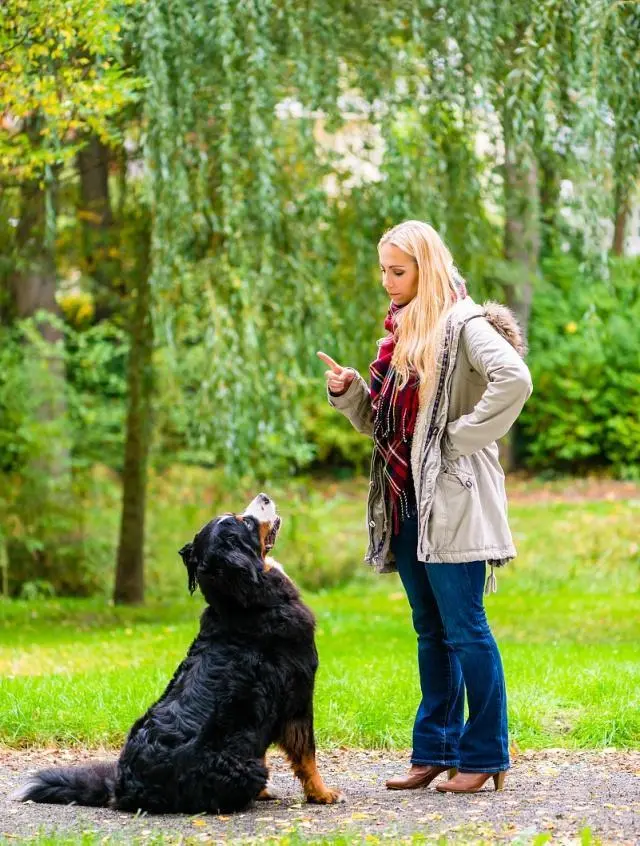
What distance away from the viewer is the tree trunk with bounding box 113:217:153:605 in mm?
10591

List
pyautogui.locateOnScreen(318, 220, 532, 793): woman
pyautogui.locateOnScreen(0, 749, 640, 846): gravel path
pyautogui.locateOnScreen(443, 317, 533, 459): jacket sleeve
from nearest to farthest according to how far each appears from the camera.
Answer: pyautogui.locateOnScreen(0, 749, 640, 846): gravel path, pyautogui.locateOnScreen(443, 317, 533, 459): jacket sleeve, pyautogui.locateOnScreen(318, 220, 532, 793): woman

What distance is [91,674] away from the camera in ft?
23.6

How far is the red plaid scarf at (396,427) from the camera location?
4527mm

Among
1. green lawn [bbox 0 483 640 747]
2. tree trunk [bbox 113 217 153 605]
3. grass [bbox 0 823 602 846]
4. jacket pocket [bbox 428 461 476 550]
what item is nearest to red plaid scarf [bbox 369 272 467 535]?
jacket pocket [bbox 428 461 476 550]

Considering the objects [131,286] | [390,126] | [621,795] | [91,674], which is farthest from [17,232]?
[621,795]

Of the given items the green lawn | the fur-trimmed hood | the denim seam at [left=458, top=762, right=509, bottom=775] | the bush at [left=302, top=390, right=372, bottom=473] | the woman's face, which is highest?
the woman's face

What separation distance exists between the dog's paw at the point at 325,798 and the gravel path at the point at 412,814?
0.04 metres

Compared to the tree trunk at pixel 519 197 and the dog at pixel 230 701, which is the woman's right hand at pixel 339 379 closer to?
the dog at pixel 230 701

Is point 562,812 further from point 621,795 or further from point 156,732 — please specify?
point 156,732

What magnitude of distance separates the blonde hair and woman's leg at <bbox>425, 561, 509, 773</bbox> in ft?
2.21

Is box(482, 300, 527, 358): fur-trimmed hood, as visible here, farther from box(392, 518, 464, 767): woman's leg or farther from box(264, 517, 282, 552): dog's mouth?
box(264, 517, 282, 552): dog's mouth

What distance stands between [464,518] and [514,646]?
4.41m

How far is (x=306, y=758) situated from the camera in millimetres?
4531

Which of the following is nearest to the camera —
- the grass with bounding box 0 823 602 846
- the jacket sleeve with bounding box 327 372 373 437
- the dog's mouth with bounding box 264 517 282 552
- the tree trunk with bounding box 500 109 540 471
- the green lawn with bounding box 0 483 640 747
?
the grass with bounding box 0 823 602 846
